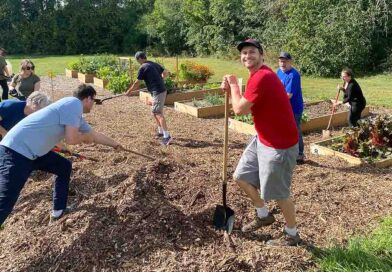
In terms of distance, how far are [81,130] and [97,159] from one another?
6.50 feet

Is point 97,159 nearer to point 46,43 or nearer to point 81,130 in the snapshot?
point 81,130

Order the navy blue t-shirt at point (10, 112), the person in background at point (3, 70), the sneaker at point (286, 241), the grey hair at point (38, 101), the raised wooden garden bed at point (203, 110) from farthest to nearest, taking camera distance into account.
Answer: the raised wooden garden bed at point (203, 110) < the person in background at point (3, 70) < the navy blue t-shirt at point (10, 112) < the grey hair at point (38, 101) < the sneaker at point (286, 241)

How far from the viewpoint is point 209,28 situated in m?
27.9

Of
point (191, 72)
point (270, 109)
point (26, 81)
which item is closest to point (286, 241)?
point (270, 109)

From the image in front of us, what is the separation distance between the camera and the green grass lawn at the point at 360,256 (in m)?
3.62

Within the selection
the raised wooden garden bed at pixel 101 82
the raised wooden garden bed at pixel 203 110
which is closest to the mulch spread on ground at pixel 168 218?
the raised wooden garden bed at pixel 203 110

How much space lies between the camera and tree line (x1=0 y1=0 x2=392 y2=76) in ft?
56.3

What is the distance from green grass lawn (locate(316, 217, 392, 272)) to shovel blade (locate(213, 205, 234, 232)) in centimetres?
88

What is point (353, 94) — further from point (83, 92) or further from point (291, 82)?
point (83, 92)

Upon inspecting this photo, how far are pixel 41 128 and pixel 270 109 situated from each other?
2048 mm

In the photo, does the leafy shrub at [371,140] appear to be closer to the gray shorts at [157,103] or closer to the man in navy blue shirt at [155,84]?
the man in navy blue shirt at [155,84]

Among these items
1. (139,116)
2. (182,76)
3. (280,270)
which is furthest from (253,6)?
A: (280,270)

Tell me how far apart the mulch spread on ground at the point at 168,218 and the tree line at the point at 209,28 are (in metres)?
11.9

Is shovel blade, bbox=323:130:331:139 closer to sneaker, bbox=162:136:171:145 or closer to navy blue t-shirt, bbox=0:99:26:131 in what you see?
sneaker, bbox=162:136:171:145
